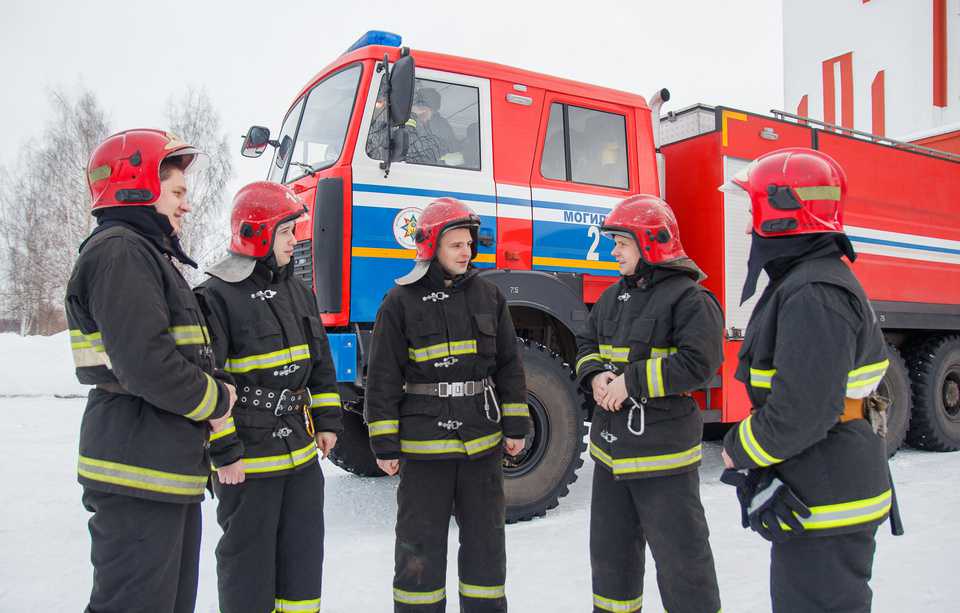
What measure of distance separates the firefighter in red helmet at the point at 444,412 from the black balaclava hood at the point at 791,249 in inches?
45.4

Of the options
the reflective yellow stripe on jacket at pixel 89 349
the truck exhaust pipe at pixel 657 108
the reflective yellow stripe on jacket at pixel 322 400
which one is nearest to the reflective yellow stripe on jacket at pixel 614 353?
the reflective yellow stripe on jacket at pixel 322 400

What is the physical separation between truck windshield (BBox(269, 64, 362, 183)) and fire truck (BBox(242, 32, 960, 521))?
1cm

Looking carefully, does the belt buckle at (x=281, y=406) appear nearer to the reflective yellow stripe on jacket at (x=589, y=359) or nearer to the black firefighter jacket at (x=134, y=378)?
the black firefighter jacket at (x=134, y=378)

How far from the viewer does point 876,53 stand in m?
16.4

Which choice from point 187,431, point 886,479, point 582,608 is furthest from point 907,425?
point 187,431

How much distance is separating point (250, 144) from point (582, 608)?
3.86 metres

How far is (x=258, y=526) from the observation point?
95.9 inches

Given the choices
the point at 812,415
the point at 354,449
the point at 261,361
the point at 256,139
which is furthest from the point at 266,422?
the point at 256,139

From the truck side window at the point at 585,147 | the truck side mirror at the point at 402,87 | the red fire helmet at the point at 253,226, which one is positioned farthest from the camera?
the truck side window at the point at 585,147

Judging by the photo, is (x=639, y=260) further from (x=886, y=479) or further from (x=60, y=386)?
(x=60, y=386)

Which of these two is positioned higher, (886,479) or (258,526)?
(886,479)

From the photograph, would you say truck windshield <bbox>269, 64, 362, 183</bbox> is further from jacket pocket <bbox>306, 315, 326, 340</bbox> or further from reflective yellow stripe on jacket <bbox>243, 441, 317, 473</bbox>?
reflective yellow stripe on jacket <bbox>243, 441, 317, 473</bbox>

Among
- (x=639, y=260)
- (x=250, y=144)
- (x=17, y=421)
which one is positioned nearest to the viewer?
(x=639, y=260)

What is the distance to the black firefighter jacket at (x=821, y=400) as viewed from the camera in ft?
5.93
